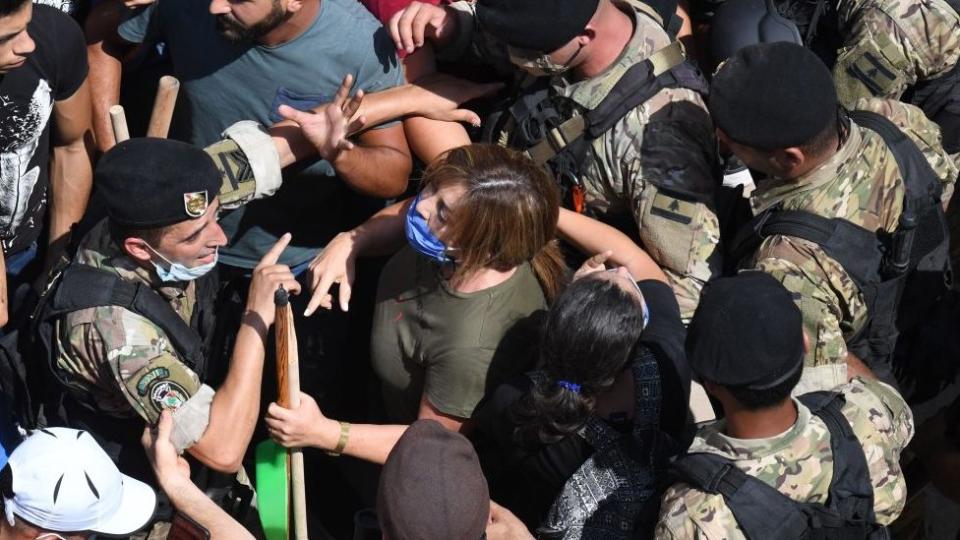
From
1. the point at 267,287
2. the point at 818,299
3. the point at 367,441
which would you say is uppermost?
the point at 818,299

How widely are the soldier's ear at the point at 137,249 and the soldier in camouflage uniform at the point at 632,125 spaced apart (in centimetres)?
109

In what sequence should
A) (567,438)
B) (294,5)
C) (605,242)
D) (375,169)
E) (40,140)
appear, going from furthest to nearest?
(40,140), (375,169), (294,5), (605,242), (567,438)

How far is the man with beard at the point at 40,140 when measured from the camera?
3820 mm

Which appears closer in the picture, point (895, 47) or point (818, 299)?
point (818, 299)

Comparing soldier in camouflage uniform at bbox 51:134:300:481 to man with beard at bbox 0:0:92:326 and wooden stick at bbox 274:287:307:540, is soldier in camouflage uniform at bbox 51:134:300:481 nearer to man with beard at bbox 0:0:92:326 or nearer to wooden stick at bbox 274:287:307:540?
wooden stick at bbox 274:287:307:540

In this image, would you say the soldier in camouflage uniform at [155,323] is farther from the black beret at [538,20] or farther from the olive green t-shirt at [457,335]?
the black beret at [538,20]

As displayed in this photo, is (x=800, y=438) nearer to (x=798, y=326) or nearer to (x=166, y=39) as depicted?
(x=798, y=326)

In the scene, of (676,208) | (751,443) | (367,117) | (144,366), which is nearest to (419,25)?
(367,117)

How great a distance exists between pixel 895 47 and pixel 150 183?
2470 mm

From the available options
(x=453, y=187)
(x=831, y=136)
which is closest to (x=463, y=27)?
(x=453, y=187)

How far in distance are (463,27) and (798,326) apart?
1697mm

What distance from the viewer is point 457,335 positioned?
313 cm

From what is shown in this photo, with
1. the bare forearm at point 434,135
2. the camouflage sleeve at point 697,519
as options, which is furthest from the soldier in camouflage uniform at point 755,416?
the bare forearm at point 434,135

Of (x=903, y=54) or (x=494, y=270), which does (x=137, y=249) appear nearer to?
(x=494, y=270)
